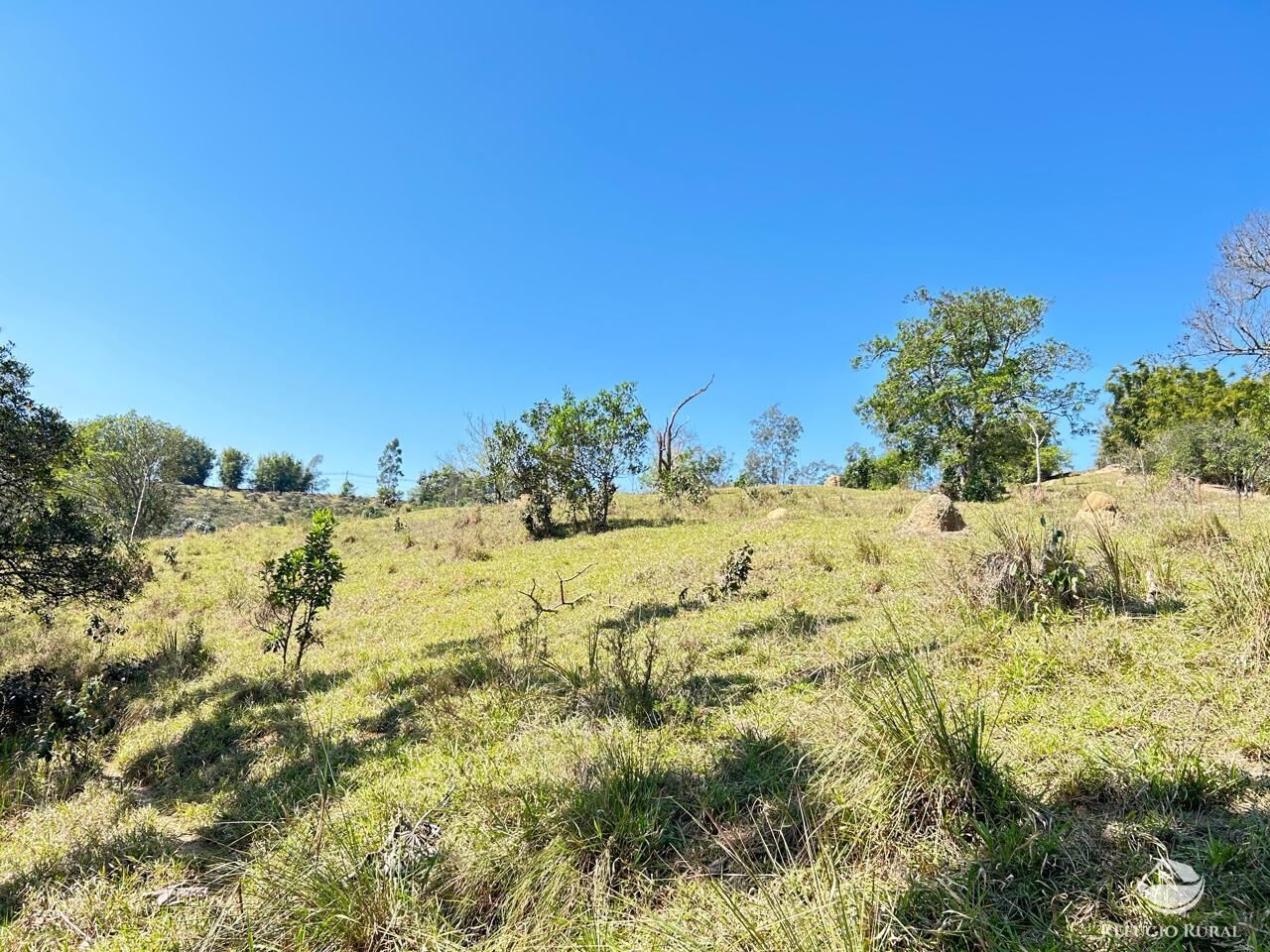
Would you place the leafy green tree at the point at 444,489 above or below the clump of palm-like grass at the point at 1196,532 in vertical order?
above

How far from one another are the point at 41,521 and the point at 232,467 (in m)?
74.7

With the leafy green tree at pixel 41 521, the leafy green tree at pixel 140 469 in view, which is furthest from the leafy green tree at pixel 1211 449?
the leafy green tree at pixel 140 469

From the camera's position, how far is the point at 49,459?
7152 millimetres

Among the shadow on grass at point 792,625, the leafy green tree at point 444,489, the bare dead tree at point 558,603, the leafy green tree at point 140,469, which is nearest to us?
the shadow on grass at point 792,625

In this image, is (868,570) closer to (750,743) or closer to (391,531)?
(750,743)

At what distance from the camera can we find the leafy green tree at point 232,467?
223 ft

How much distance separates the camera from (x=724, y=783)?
122 inches

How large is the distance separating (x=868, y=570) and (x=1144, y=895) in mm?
5724

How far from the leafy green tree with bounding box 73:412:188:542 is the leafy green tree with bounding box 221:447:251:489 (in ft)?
126

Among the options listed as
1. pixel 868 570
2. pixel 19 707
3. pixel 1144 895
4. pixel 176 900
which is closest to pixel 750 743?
pixel 1144 895

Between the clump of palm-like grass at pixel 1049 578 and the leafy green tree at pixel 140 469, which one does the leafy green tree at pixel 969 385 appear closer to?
the clump of palm-like grass at pixel 1049 578

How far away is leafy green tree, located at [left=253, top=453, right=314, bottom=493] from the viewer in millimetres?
68250

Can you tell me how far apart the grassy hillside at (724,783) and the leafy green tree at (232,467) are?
247 feet

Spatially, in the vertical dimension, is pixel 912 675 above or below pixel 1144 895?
above
